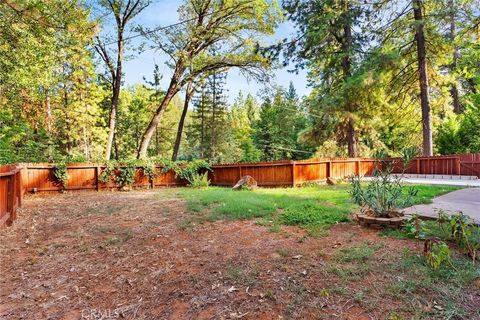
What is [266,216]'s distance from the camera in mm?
5352

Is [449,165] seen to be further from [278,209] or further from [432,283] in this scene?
[432,283]

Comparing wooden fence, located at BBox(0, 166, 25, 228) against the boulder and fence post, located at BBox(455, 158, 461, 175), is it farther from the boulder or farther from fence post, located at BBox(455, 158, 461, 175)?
fence post, located at BBox(455, 158, 461, 175)

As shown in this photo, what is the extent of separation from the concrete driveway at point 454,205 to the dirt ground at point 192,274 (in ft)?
4.84

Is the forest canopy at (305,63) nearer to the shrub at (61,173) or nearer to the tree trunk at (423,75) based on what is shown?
the tree trunk at (423,75)

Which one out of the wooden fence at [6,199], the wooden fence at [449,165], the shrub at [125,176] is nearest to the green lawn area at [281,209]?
the wooden fence at [6,199]

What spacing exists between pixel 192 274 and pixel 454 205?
524 centimetres

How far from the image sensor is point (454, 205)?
553cm

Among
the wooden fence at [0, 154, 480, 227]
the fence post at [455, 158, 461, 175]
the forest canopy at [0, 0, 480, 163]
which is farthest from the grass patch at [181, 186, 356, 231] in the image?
the fence post at [455, 158, 461, 175]

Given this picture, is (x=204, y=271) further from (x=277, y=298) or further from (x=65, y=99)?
(x=65, y=99)

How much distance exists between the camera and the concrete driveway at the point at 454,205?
4.80 meters

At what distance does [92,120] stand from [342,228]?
58.1ft

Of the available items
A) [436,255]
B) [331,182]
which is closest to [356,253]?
[436,255]

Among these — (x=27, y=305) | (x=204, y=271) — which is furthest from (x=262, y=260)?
(x=27, y=305)

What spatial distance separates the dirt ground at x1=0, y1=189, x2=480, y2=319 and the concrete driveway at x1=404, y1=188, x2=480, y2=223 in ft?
4.84
